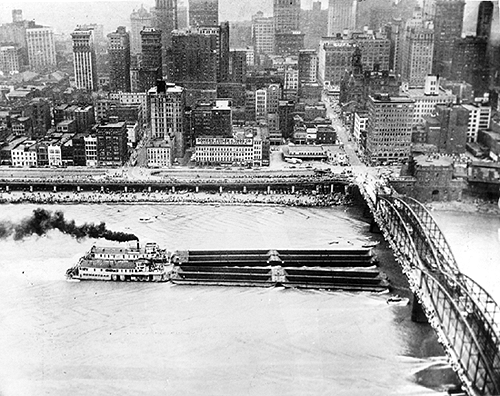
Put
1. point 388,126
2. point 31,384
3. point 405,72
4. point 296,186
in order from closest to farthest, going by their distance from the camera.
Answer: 1. point 31,384
2. point 296,186
3. point 388,126
4. point 405,72

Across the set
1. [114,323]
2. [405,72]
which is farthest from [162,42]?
[114,323]

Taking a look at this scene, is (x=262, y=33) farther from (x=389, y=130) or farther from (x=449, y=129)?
(x=449, y=129)

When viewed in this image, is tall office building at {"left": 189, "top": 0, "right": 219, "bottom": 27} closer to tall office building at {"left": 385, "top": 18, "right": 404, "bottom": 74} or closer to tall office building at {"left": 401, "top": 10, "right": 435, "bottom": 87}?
tall office building at {"left": 385, "top": 18, "right": 404, "bottom": 74}

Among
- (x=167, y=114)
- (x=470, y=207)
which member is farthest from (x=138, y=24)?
(x=470, y=207)

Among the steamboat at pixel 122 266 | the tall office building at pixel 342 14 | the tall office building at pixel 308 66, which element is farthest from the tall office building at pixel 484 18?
the steamboat at pixel 122 266

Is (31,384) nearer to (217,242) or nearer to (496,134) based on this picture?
(217,242)

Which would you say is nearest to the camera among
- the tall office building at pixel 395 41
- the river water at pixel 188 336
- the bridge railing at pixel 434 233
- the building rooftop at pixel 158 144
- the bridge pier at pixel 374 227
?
the river water at pixel 188 336

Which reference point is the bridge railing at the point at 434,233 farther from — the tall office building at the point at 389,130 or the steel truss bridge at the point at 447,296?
the tall office building at the point at 389,130
